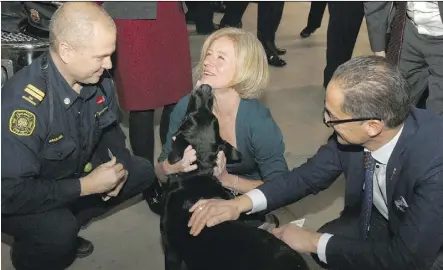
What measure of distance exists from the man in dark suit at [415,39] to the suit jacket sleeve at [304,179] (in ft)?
2.17

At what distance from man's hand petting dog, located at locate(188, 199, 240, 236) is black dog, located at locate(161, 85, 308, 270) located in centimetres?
2

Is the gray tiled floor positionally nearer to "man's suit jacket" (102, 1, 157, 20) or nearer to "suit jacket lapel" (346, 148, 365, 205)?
"suit jacket lapel" (346, 148, 365, 205)

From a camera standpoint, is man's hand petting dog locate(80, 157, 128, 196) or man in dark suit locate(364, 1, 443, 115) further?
man in dark suit locate(364, 1, 443, 115)

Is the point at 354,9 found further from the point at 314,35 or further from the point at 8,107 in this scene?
the point at 8,107

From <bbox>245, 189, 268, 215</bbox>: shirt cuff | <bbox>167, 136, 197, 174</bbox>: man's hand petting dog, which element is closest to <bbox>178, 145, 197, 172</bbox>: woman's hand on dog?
<bbox>167, 136, 197, 174</bbox>: man's hand petting dog

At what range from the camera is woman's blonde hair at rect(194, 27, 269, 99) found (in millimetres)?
2227

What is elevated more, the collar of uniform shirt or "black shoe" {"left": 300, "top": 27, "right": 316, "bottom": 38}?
the collar of uniform shirt

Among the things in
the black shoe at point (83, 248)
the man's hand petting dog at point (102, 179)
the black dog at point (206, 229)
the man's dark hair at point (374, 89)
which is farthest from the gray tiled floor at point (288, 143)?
the man's dark hair at point (374, 89)

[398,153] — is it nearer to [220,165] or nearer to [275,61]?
[220,165]

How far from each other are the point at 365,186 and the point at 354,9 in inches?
70.7

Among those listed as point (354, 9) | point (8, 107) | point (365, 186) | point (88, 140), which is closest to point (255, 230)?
point (365, 186)

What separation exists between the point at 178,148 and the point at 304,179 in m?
0.46

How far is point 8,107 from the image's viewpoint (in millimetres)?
1933

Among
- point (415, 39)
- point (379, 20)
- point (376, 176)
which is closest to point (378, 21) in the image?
point (379, 20)
